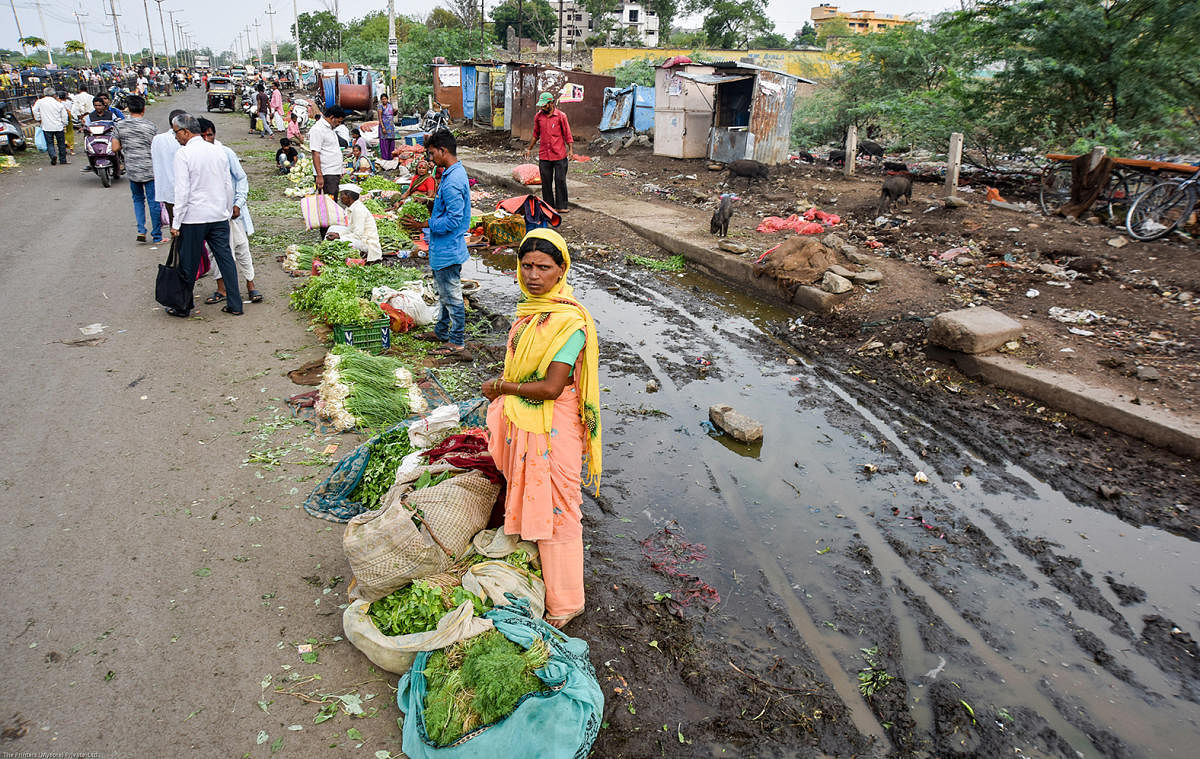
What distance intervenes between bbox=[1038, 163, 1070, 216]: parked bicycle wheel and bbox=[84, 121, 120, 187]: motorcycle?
53.9 ft

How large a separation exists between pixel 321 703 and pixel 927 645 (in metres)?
2.82

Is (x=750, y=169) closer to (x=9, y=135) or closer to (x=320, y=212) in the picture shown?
(x=320, y=212)

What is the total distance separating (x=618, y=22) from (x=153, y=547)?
71.8 meters

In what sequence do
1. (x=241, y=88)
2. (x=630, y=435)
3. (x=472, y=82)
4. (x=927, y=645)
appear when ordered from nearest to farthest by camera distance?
1. (x=927, y=645)
2. (x=630, y=435)
3. (x=472, y=82)
4. (x=241, y=88)

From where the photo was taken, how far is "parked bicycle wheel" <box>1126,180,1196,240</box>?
8258 mm

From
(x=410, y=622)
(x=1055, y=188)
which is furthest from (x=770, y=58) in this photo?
(x=410, y=622)

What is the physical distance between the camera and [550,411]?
2.98 metres

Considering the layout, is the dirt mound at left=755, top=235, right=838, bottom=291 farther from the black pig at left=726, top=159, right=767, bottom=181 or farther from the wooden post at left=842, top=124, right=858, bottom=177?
the wooden post at left=842, top=124, right=858, bottom=177

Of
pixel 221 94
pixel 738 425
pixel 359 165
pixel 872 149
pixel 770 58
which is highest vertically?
pixel 770 58

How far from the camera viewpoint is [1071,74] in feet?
34.7

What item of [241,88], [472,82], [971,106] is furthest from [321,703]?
[241,88]

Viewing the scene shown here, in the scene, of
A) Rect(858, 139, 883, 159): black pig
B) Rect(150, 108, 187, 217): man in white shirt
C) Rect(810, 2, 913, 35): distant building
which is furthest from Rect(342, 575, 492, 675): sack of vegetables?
Rect(810, 2, 913, 35): distant building

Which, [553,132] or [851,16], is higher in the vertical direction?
[851,16]

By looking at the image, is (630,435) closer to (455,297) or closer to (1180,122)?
(455,297)
